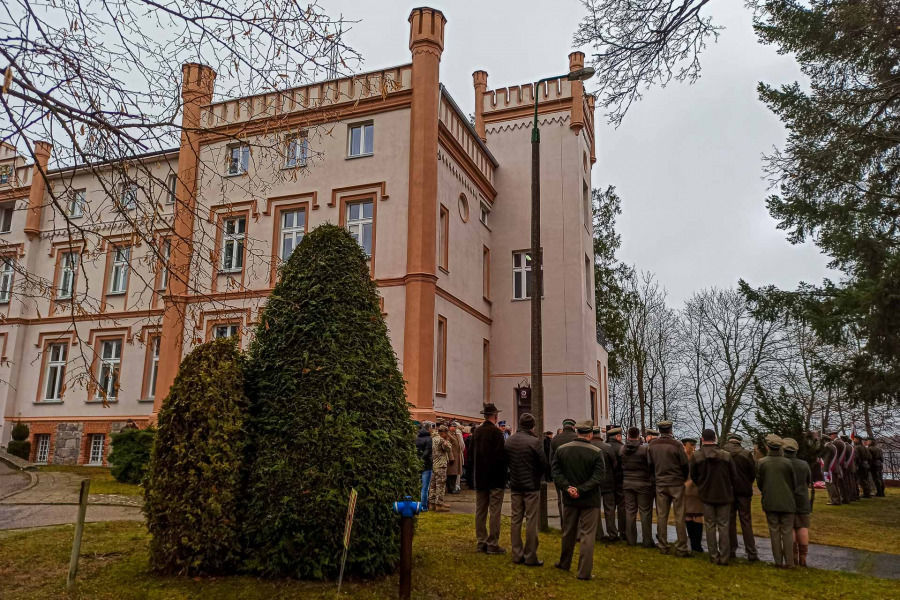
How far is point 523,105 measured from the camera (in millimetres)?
27609

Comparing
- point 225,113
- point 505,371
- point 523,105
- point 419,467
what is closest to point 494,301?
point 505,371

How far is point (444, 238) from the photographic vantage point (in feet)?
71.7

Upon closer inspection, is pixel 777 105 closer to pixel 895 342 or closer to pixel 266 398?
pixel 895 342

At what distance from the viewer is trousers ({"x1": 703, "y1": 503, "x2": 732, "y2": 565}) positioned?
360 inches

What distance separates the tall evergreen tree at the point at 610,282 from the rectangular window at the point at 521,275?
836 cm

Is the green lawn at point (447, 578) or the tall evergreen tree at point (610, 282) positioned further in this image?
the tall evergreen tree at point (610, 282)

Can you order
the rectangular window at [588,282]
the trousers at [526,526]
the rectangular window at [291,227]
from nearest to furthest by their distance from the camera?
the trousers at [526,526] < the rectangular window at [291,227] < the rectangular window at [588,282]

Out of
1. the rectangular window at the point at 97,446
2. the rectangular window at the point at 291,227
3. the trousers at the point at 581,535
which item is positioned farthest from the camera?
the rectangular window at the point at 97,446

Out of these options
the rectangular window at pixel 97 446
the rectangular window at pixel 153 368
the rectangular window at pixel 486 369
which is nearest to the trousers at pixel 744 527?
the rectangular window at pixel 486 369

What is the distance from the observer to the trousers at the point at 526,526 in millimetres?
8133

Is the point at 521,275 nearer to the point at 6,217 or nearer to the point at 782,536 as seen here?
the point at 782,536

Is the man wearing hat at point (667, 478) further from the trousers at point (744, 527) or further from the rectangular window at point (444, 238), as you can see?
the rectangular window at point (444, 238)

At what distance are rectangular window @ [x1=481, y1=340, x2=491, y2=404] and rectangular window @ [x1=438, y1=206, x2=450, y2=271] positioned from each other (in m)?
4.76

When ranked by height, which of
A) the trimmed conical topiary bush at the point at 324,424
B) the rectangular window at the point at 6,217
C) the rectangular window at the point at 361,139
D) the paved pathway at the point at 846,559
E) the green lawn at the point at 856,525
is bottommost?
the green lawn at the point at 856,525
